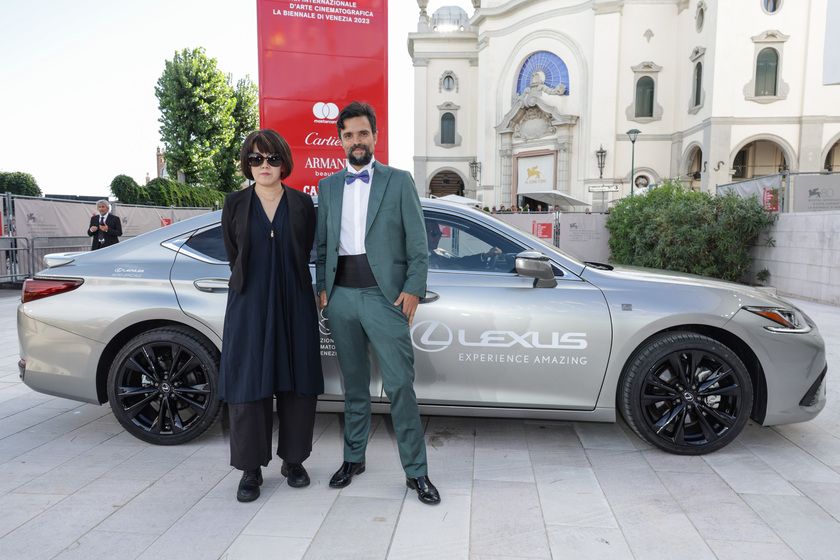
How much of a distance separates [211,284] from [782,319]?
352 centimetres

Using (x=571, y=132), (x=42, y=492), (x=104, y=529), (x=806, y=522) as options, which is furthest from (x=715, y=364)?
(x=571, y=132)

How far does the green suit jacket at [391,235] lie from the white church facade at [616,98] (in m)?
21.3

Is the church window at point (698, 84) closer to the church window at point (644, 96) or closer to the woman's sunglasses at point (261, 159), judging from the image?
the church window at point (644, 96)

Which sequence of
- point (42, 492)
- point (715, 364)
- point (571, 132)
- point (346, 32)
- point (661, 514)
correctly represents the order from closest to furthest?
point (661, 514) → point (42, 492) → point (715, 364) → point (346, 32) → point (571, 132)

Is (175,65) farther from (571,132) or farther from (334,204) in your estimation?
(334,204)

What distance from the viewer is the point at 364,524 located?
2.64 meters

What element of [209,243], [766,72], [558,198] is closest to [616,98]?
[766,72]

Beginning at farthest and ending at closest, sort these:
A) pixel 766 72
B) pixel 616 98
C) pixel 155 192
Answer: pixel 616 98 < pixel 766 72 < pixel 155 192

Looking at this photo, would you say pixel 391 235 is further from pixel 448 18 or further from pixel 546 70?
pixel 448 18

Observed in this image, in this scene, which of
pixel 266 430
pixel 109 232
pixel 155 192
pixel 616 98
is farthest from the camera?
pixel 616 98

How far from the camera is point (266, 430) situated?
2.98 m

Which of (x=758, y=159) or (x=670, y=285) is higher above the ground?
(x=758, y=159)

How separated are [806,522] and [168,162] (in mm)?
32461

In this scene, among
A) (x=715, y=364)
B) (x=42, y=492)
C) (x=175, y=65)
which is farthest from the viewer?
(x=175, y=65)
